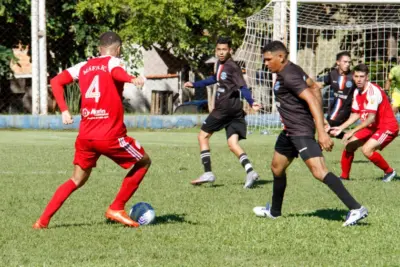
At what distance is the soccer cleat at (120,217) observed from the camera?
828 cm

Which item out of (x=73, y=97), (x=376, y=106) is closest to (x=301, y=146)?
(x=376, y=106)

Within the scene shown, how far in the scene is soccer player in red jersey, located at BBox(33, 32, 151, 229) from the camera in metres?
8.05

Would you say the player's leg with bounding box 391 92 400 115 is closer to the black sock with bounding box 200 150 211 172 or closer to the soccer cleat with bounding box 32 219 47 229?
the black sock with bounding box 200 150 211 172

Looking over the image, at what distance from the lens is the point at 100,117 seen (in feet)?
26.5

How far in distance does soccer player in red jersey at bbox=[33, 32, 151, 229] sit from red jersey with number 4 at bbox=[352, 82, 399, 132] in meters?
4.90

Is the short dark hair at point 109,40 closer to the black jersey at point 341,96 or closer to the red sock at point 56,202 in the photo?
the red sock at point 56,202

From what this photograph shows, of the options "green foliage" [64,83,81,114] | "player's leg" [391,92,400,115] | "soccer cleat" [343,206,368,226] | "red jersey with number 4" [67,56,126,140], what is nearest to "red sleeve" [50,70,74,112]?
"red jersey with number 4" [67,56,126,140]

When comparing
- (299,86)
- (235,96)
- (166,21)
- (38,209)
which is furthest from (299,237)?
(166,21)

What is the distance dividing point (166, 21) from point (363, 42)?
564 centimetres

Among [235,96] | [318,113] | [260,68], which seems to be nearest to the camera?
[318,113]

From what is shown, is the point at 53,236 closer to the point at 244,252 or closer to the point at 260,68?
the point at 244,252

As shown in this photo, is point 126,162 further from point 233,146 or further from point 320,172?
point 233,146

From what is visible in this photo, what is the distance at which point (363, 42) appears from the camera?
26.2 meters

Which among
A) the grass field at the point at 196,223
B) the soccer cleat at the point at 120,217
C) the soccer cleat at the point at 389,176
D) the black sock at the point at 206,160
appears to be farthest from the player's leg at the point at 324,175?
the soccer cleat at the point at 389,176
